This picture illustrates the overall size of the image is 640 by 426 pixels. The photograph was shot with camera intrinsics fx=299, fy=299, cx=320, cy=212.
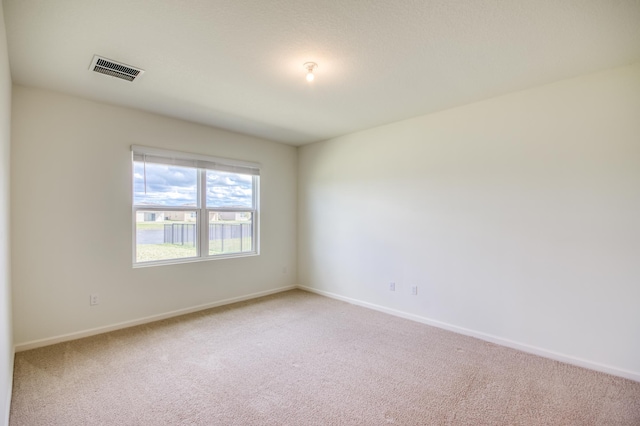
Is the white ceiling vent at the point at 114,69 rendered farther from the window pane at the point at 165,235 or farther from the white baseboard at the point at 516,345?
the white baseboard at the point at 516,345

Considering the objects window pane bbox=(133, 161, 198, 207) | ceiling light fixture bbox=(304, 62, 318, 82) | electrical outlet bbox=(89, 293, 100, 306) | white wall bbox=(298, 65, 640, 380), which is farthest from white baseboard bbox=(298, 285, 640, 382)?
electrical outlet bbox=(89, 293, 100, 306)

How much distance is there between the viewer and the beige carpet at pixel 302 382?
1938 millimetres

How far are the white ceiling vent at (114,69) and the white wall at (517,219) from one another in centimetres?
268

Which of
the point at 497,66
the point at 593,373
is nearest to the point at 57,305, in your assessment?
the point at 497,66

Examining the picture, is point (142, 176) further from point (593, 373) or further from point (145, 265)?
point (593, 373)

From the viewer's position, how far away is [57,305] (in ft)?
9.70

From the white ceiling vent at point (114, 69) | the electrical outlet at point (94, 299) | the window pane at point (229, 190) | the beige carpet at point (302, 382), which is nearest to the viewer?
the beige carpet at point (302, 382)

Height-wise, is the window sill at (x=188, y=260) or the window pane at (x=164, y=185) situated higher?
the window pane at (x=164, y=185)

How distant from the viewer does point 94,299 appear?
3.17m

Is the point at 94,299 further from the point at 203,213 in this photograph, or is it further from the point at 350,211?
the point at 350,211

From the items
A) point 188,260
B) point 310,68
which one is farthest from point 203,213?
point 310,68

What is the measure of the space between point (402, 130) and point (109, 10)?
3085mm

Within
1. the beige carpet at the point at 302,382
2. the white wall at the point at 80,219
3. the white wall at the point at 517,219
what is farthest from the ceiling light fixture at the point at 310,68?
the beige carpet at the point at 302,382

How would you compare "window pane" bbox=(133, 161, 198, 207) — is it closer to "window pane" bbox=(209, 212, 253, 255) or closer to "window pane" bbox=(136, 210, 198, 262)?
"window pane" bbox=(136, 210, 198, 262)
